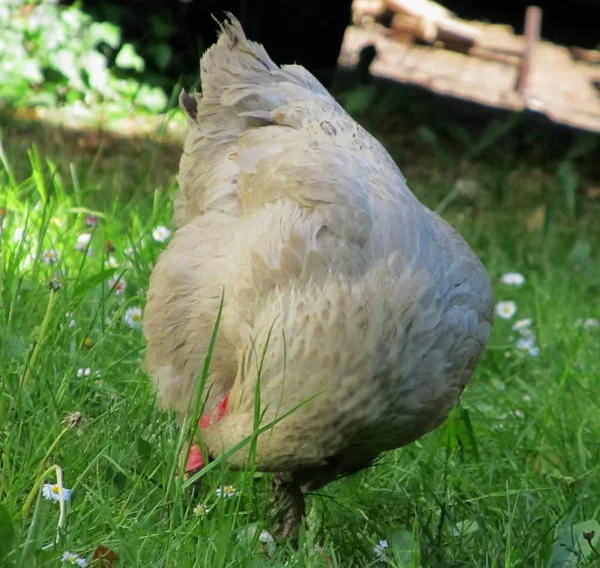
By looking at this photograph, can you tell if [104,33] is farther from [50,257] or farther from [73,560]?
[73,560]

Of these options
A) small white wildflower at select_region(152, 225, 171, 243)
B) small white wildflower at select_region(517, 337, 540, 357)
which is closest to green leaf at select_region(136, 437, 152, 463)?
small white wildflower at select_region(152, 225, 171, 243)

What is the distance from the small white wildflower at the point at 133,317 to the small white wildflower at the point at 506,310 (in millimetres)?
1547

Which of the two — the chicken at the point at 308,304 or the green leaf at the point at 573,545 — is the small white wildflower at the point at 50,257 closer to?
the chicken at the point at 308,304

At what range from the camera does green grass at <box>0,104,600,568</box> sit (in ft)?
7.39

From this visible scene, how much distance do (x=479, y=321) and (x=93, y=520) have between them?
0.94m

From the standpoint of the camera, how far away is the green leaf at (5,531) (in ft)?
6.50

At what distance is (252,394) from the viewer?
2.33 m

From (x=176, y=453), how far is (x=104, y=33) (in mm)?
4456

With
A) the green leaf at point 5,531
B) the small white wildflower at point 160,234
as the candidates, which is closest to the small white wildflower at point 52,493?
the green leaf at point 5,531

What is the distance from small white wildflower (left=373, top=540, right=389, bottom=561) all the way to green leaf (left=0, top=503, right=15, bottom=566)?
852mm

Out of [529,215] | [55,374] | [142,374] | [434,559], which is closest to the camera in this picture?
[434,559]

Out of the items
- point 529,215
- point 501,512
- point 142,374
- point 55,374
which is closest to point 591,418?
point 501,512

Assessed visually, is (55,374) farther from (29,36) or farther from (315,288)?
(29,36)

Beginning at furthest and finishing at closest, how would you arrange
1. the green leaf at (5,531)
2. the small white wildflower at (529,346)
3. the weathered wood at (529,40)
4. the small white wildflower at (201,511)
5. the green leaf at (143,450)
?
the weathered wood at (529,40), the small white wildflower at (529,346), the green leaf at (143,450), the small white wildflower at (201,511), the green leaf at (5,531)
